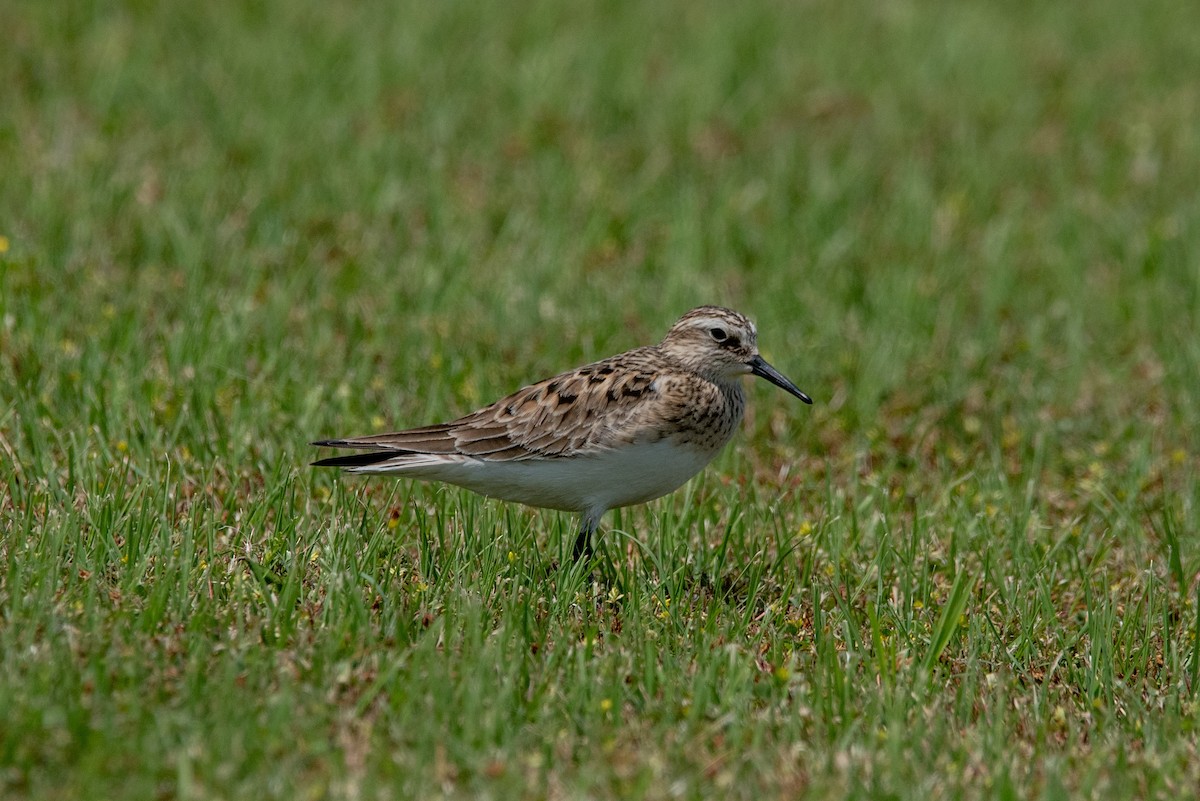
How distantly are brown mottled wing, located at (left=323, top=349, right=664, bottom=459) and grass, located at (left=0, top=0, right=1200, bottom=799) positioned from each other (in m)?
0.35

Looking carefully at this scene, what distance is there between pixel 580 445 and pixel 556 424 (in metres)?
0.17

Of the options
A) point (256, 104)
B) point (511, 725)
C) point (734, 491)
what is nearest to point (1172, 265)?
point (734, 491)

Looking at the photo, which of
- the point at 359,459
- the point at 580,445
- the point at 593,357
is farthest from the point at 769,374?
the point at 593,357

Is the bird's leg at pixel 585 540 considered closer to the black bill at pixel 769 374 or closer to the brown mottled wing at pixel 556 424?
the brown mottled wing at pixel 556 424

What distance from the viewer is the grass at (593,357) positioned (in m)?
5.55

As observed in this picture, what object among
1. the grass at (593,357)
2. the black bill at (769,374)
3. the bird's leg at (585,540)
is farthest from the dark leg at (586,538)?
the black bill at (769,374)

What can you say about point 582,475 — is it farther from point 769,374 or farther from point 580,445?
point 769,374

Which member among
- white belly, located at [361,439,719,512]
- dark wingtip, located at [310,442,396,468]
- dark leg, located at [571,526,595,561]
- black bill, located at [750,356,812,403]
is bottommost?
dark leg, located at [571,526,595,561]

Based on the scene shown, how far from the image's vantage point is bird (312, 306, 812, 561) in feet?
23.2

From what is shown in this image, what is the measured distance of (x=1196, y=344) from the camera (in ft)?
34.1

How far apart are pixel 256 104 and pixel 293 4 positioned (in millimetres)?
2774

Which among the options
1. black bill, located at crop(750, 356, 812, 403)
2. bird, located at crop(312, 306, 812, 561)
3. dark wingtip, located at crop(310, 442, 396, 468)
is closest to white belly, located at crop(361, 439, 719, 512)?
bird, located at crop(312, 306, 812, 561)

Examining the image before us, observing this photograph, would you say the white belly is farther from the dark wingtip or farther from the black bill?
the black bill

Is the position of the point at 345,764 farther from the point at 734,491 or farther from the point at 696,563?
the point at 734,491
